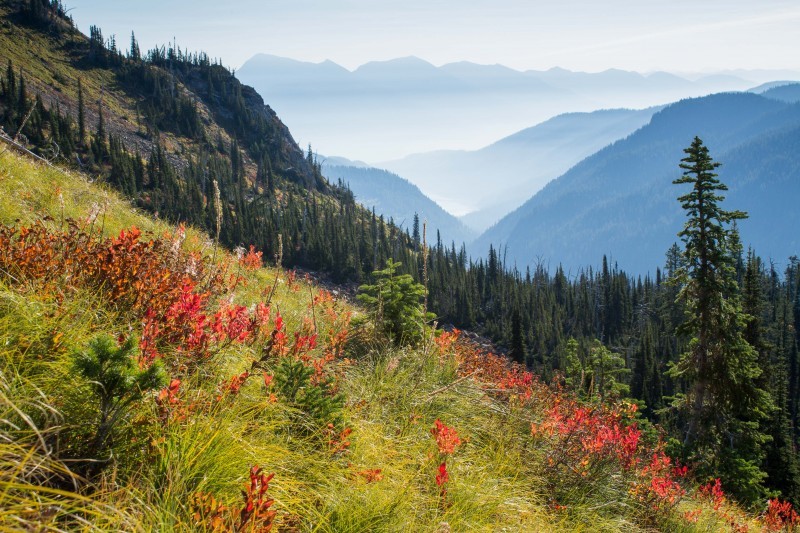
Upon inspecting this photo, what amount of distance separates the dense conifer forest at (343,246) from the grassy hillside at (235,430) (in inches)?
723

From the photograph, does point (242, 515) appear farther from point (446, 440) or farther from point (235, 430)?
point (446, 440)

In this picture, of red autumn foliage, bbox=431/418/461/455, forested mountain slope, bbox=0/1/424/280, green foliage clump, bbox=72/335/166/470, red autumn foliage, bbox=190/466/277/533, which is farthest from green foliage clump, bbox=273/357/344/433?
forested mountain slope, bbox=0/1/424/280

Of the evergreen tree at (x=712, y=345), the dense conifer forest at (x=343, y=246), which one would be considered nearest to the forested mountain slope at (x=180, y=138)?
the dense conifer forest at (x=343, y=246)

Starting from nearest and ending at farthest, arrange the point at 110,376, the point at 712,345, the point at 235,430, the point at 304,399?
the point at 110,376
the point at 235,430
the point at 304,399
the point at 712,345

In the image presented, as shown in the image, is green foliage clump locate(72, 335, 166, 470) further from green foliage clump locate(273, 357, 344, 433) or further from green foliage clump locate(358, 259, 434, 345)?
green foliage clump locate(358, 259, 434, 345)

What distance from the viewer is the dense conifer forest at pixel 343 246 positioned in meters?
37.8

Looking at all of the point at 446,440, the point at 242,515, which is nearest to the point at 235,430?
the point at 242,515

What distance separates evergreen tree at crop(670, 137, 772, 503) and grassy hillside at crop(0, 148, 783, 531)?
1620 centimetres

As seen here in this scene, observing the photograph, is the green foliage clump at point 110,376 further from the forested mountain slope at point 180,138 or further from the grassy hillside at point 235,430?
the forested mountain slope at point 180,138

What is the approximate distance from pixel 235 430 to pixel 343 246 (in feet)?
311

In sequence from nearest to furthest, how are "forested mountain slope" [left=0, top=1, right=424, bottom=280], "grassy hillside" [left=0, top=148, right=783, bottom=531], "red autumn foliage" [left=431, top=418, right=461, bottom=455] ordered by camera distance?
1. "grassy hillside" [left=0, top=148, right=783, bottom=531]
2. "red autumn foliage" [left=431, top=418, right=461, bottom=455]
3. "forested mountain slope" [left=0, top=1, right=424, bottom=280]

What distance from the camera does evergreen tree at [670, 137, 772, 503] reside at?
20.0 meters

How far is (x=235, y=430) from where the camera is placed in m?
3.06

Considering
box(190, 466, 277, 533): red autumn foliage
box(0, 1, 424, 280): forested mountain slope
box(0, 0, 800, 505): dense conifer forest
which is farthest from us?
box(0, 1, 424, 280): forested mountain slope
